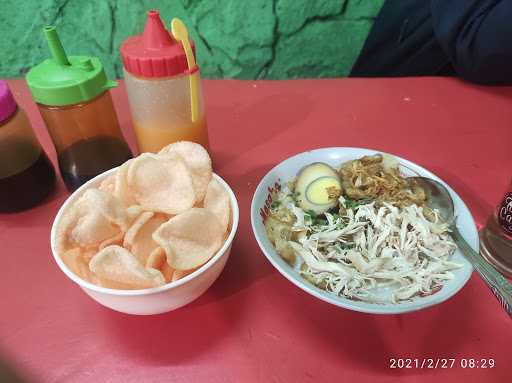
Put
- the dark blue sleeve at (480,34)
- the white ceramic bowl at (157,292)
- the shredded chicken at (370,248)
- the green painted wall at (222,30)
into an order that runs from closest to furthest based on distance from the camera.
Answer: the white ceramic bowl at (157,292) < the shredded chicken at (370,248) < the dark blue sleeve at (480,34) < the green painted wall at (222,30)

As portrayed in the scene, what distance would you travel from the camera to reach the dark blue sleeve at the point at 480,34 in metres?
1.14

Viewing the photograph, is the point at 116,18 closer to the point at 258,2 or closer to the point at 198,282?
the point at 258,2

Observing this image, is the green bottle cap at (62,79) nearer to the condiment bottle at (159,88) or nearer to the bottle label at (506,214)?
the condiment bottle at (159,88)

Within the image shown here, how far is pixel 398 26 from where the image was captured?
1430 mm

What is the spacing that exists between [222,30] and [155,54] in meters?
0.88

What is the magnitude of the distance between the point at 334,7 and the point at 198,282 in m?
1.29

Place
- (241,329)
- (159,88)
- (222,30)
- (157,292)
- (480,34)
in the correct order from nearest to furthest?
(157,292) → (241,329) → (159,88) → (480,34) → (222,30)

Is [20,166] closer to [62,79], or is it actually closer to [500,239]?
[62,79]

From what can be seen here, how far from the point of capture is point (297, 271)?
0.67 m

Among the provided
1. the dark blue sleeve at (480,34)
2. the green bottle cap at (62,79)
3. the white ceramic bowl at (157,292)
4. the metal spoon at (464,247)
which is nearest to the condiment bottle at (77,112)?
the green bottle cap at (62,79)

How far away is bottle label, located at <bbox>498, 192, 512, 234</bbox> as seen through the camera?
679 mm

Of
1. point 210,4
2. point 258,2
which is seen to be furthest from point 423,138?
point 210,4

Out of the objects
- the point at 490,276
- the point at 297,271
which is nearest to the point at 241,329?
the point at 297,271

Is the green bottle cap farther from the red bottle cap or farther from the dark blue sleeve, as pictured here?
the dark blue sleeve
